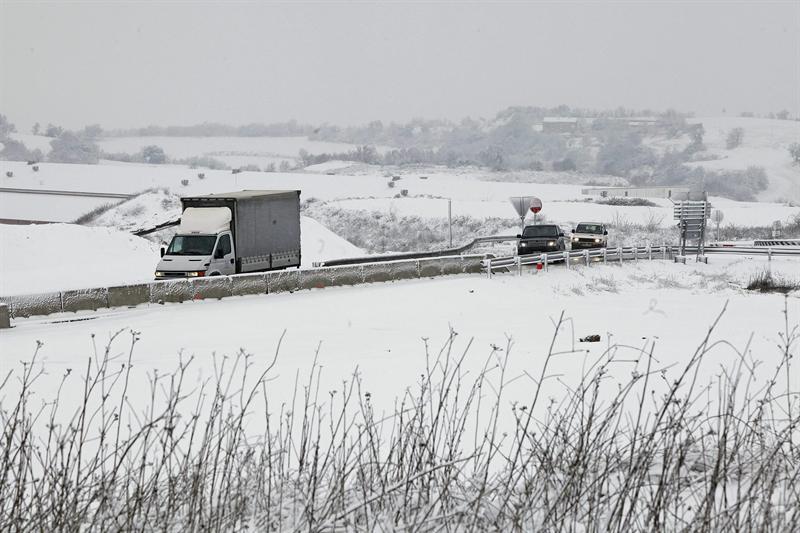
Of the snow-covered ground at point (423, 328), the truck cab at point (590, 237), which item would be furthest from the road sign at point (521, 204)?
the snow-covered ground at point (423, 328)

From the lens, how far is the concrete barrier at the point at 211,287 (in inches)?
1154

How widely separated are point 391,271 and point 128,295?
11627 mm

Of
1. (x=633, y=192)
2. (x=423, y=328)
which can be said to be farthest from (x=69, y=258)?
(x=633, y=192)

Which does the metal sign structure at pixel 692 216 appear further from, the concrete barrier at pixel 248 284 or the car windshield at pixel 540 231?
the concrete barrier at pixel 248 284

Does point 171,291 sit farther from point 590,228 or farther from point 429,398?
point 590,228

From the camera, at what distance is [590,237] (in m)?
49.4

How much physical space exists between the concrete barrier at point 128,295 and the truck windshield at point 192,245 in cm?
327

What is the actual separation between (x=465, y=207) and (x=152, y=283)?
71782 millimetres

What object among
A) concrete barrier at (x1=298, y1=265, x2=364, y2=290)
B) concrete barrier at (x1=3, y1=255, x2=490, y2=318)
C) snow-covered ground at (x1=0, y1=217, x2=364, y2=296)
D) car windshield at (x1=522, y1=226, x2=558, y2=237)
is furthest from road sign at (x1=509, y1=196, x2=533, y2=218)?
concrete barrier at (x1=298, y1=265, x2=364, y2=290)

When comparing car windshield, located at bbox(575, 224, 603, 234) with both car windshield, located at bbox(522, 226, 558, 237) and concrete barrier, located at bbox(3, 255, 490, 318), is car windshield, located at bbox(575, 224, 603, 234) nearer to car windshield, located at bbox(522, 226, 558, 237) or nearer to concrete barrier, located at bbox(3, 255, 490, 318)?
car windshield, located at bbox(522, 226, 558, 237)

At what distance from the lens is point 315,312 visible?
28500 mm

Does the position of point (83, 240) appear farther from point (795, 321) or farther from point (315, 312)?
point (795, 321)

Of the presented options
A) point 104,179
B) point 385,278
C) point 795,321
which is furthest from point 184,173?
point 795,321

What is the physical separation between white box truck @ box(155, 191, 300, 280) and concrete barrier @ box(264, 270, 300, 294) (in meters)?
1.34
